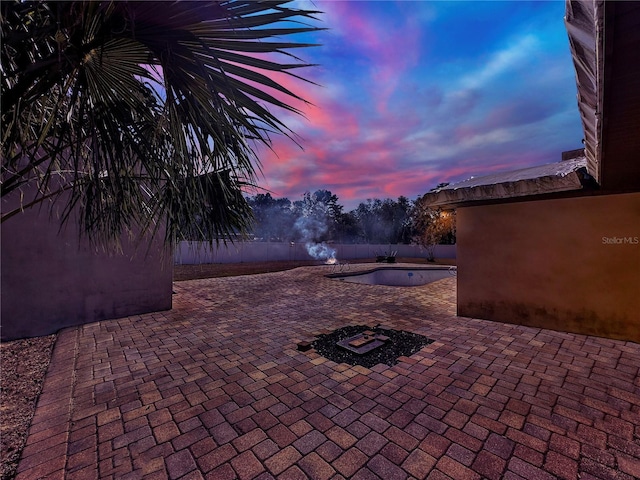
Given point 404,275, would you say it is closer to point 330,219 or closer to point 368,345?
point 368,345

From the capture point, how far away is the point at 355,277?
43.4 feet

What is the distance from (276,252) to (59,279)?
18655 millimetres

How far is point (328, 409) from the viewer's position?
7.91ft

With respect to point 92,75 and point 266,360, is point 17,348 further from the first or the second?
point 92,75

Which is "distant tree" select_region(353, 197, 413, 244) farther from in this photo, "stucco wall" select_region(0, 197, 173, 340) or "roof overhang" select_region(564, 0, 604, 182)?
"roof overhang" select_region(564, 0, 604, 182)

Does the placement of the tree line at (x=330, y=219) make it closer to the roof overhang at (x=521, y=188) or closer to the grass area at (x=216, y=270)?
the grass area at (x=216, y=270)

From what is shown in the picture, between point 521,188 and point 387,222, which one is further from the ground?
point 387,222

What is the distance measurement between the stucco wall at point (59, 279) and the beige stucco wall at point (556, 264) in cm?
630

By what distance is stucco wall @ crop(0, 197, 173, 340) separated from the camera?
4.40 meters

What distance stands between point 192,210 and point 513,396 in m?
4.23

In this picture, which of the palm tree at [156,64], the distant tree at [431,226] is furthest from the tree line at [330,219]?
the palm tree at [156,64]

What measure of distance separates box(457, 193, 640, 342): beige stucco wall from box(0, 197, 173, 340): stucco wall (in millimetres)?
6299

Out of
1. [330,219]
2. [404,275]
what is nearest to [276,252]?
[404,275]

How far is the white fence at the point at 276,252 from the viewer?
57.4 feet
